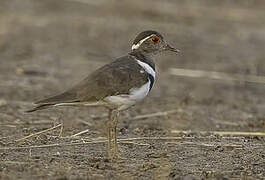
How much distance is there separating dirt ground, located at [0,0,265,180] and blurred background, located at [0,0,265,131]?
24mm

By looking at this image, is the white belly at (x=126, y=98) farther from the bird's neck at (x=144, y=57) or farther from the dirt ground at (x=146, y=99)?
the bird's neck at (x=144, y=57)

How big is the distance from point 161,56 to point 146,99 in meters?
3.30

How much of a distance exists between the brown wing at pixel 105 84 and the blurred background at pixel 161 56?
6.35 feet

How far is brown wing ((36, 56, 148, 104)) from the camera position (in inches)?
242

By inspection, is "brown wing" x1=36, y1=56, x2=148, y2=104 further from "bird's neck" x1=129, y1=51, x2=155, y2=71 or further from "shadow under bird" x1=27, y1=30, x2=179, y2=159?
"bird's neck" x1=129, y1=51, x2=155, y2=71

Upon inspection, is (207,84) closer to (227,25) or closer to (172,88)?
(172,88)

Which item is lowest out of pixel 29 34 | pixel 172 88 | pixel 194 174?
pixel 194 174

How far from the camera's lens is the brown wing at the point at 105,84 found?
6137 mm

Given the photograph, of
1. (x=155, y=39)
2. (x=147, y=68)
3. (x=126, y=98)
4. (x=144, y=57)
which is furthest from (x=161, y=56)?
(x=126, y=98)

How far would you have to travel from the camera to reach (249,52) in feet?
45.5

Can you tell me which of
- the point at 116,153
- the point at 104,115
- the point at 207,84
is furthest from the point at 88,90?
the point at 207,84

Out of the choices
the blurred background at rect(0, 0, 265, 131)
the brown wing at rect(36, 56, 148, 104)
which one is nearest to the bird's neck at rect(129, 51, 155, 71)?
the brown wing at rect(36, 56, 148, 104)

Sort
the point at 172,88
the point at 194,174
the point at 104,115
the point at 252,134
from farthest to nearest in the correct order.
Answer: the point at 172,88 → the point at 104,115 → the point at 252,134 → the point at 194,174

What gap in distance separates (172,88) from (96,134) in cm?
367
